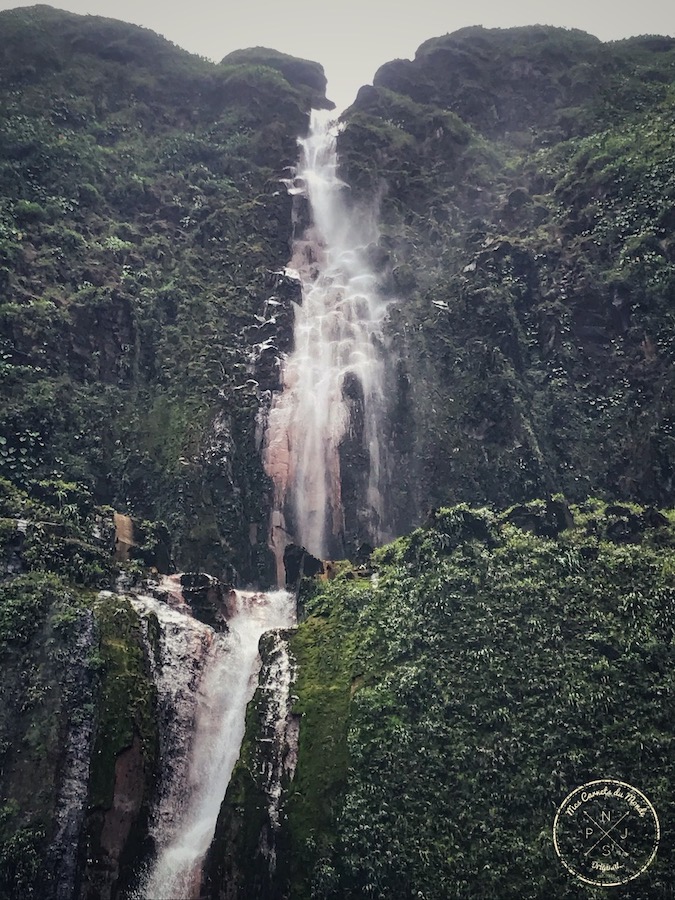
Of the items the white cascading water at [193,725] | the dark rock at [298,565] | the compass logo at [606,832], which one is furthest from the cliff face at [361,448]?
the dark rock at [298,565]

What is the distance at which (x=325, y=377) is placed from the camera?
3803 centimetres

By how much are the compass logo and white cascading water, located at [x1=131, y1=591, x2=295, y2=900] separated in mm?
9374

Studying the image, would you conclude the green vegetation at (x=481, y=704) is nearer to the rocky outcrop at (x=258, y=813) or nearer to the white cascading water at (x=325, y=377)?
the rocky outcrop at (x=258, y=813)

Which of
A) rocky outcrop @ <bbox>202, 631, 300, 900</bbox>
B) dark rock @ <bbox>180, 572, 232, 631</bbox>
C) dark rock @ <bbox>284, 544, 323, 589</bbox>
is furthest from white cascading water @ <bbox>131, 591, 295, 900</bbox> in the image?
dark rock @ <bbox>284, 544, 323, 589</bbox>

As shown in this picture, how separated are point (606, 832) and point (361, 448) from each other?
2072 centimetres

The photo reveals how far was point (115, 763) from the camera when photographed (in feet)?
65.4

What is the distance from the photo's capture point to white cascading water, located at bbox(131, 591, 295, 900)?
1983 cm

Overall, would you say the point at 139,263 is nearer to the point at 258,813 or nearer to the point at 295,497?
the point at 295,497

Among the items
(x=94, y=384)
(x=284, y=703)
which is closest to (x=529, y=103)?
(x=94, y=384)

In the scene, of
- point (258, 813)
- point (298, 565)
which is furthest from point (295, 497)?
point (258, 813)

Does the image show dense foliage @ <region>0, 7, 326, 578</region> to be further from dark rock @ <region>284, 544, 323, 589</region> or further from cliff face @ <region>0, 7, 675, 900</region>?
dark rock @ <region>284, 544, 323, 589</region>

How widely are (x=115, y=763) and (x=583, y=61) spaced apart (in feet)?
189

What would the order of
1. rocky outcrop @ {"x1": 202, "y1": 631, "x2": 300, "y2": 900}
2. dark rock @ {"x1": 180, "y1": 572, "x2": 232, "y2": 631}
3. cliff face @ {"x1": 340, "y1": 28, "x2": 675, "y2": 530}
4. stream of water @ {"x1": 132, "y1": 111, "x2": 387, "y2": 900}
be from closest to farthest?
rocky outcrop @ {"x1": 202, "y1": 631, "x2": 300, "y2": 900}, stream of water @ {"x1": 132, "y1": 111, "x2": 387, "y2": 900}, dark rock @ {"x1": 180, "y1": 572, "x2": 232, "y2": 631}, cliff face @ {"x1": 340, "y1": 28, "x2": 675, "y2": 530}

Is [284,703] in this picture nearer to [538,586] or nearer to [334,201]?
[538,586]
